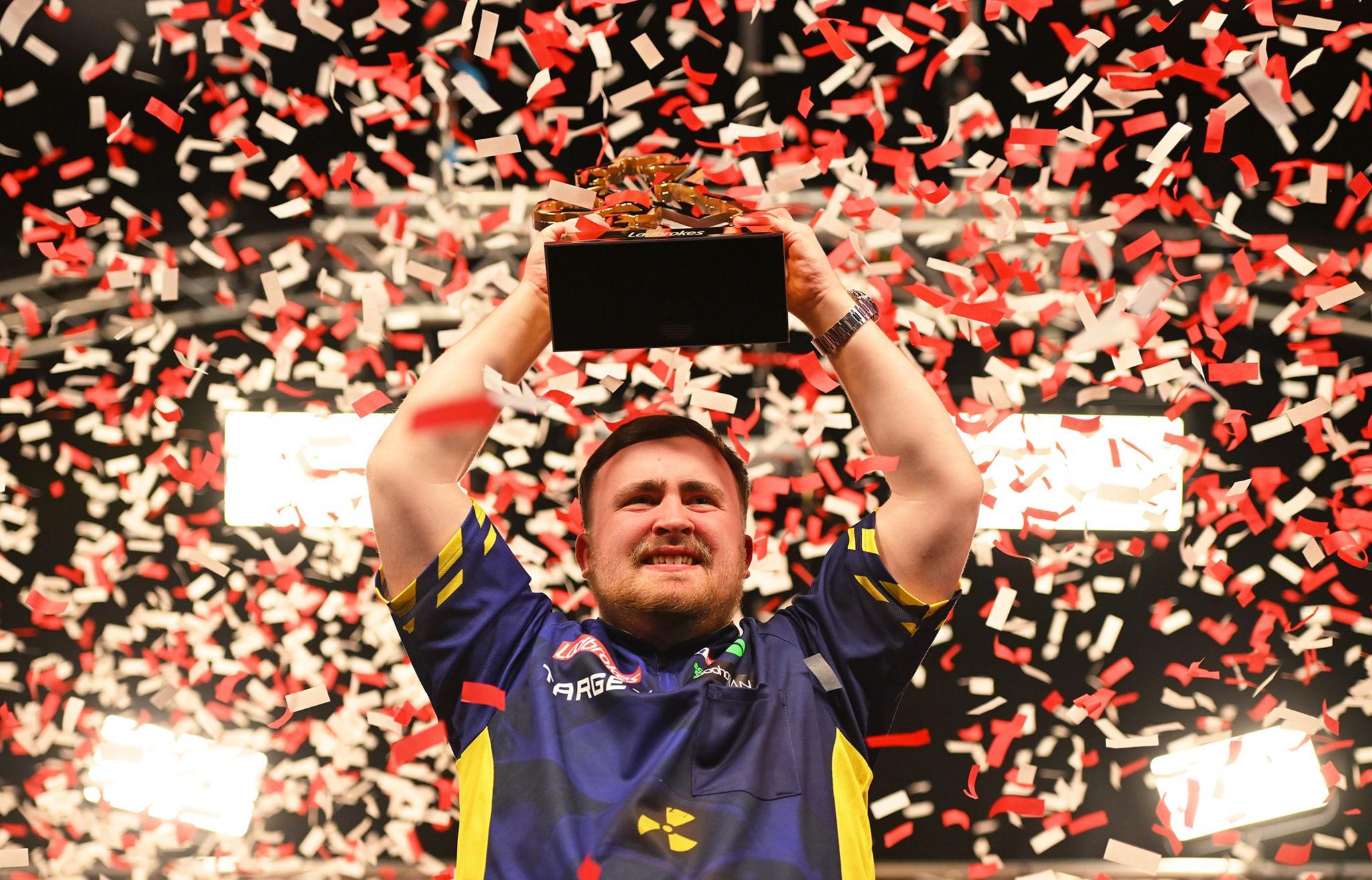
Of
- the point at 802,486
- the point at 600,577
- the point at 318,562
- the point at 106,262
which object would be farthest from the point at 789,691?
the point at 106,262

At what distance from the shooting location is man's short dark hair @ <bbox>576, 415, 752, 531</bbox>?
2.04 metres

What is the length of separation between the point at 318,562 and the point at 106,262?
1.13 metres

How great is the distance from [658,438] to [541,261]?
0.36 meters

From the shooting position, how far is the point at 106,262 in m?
3.58

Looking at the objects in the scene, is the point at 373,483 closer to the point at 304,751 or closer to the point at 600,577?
the point at 600,577

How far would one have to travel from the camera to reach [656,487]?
196 cm

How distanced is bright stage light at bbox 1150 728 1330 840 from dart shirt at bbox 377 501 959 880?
183 centimetres

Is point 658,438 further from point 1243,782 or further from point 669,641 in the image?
point 1243,782

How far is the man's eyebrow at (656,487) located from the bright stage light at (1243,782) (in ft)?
6.86

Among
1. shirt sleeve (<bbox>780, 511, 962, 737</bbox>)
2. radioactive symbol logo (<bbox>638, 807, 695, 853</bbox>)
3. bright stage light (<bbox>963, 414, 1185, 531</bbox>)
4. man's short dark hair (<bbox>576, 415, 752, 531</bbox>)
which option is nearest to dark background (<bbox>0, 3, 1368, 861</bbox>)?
bright stage light (<bbox>963, 414, 1185, 531</bbox>)

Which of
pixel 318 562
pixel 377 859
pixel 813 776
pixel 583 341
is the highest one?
pixel 583 341

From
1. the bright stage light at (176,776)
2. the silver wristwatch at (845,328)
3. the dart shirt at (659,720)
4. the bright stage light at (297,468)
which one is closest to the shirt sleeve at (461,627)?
the dart shirt at (659,720)

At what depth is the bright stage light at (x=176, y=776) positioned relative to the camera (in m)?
3.27

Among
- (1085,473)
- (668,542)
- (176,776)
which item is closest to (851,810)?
(668,542)
